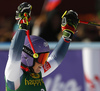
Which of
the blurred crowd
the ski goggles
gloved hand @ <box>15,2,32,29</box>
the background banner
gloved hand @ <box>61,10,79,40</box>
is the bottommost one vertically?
the background banner

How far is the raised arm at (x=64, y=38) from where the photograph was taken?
384cm

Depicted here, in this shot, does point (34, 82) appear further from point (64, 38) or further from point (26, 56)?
point (64, 38)

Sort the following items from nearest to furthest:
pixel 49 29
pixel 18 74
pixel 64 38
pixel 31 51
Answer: pixel 18 74 < pixel 31 51 < pixel 64 38 < pixel 49 29

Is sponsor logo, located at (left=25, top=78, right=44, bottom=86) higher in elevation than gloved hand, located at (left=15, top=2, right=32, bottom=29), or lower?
lower

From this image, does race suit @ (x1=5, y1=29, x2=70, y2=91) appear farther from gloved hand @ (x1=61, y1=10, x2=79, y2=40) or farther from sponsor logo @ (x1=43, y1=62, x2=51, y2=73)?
gloved hand @ (x1=61, y1=10, x2=79, y2=40)

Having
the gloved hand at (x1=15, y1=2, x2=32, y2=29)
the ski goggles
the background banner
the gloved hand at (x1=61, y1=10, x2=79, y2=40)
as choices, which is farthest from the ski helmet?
the background banner

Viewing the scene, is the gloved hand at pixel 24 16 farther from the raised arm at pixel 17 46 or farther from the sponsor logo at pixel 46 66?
the sponsor logo at pixel 46 66

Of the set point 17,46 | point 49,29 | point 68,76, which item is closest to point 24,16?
point 17,46

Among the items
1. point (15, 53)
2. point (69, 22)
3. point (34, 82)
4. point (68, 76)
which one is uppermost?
point (69, 22)

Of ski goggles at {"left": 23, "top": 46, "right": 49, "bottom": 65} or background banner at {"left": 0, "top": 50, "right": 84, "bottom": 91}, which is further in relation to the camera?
background banner at {"left": 0, "top": 50, "right": 84, "bottom": 91}

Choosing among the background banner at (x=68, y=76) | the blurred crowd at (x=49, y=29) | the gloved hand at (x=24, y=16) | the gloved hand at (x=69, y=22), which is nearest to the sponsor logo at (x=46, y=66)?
the gloved hand at (x=69, y=22)

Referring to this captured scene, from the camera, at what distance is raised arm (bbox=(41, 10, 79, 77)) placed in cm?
384

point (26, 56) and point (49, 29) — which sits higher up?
point (26, 56)

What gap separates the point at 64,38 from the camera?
4.02m
